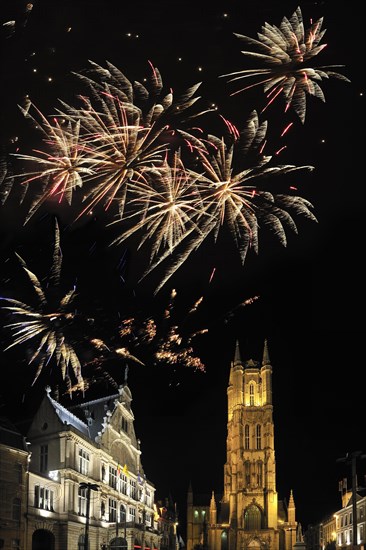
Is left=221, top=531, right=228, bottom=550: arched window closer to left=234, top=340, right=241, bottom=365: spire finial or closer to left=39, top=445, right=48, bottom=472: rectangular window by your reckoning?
left=234, top=340, right=241, bottom=365: spire finial

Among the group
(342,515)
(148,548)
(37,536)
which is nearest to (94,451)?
(37,536)

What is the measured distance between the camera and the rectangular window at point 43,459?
50281mm

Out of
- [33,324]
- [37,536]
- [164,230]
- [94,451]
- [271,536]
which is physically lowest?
[271,536]

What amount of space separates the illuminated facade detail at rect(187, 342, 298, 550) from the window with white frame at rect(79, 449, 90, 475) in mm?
79758

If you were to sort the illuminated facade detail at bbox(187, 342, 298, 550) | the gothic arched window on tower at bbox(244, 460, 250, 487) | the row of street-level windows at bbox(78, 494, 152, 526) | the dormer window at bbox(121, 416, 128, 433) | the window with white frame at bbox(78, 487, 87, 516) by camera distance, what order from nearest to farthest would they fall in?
the window with white frame at bbox(78, 487, 87, 516) → the row of street-level windows at bbox(78, 494, 152, 526) → the dormer window at bbox(121, 416, 128, 433) → the illuminated facade detail at bbox(187, 342, 298, 550) → the gothic arched window on tower at bbox(244, 460, 250, 487)

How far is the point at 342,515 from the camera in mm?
96062

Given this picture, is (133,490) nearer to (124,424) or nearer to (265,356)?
(124,424)

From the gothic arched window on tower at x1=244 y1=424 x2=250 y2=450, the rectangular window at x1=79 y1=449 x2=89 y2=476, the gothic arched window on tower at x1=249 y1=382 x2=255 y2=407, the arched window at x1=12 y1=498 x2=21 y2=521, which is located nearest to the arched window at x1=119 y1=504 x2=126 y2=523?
the rectangular window at x1=79 y1=449 x2=89 y2=476

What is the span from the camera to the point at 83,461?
5456cm

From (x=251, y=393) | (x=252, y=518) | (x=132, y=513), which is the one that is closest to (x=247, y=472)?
(x=252, y=518)

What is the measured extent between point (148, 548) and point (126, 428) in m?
12.4

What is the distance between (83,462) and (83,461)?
3.3 inches

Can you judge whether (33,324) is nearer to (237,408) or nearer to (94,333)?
(94,333)

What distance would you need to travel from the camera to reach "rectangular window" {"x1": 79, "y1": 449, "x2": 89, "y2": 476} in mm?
53766
